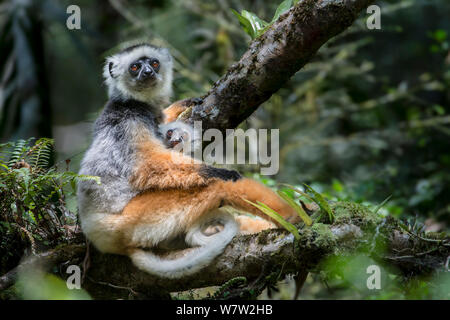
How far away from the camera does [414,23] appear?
37.8 feet

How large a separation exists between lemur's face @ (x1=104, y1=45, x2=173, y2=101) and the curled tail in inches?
71.7

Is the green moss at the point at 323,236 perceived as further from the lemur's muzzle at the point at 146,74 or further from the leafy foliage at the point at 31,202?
the lemur's muzzle at the point at 146,74

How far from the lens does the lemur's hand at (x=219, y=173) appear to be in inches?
159

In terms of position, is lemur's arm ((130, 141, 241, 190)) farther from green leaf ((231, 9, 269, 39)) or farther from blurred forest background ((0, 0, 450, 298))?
blurred forest background ((0, 0, 450, 298))

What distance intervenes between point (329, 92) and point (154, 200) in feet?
25.3

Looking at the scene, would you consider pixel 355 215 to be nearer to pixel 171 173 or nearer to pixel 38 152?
pixel 171 173

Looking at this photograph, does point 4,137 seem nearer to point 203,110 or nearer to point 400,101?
point 203,110

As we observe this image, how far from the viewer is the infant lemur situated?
12.8 ft

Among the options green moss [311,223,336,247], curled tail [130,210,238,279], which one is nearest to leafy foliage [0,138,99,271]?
curled tail [130,210,238,279]

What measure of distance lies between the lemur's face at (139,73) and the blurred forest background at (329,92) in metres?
1.41

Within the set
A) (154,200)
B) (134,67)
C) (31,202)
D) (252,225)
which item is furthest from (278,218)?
(134,67)

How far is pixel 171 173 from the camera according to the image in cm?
412

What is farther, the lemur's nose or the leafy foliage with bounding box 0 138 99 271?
the lemur's nose

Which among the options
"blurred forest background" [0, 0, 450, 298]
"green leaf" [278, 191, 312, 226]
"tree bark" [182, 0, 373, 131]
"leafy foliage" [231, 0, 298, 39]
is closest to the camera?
"green leaf" [278, 191, 312, 226]
